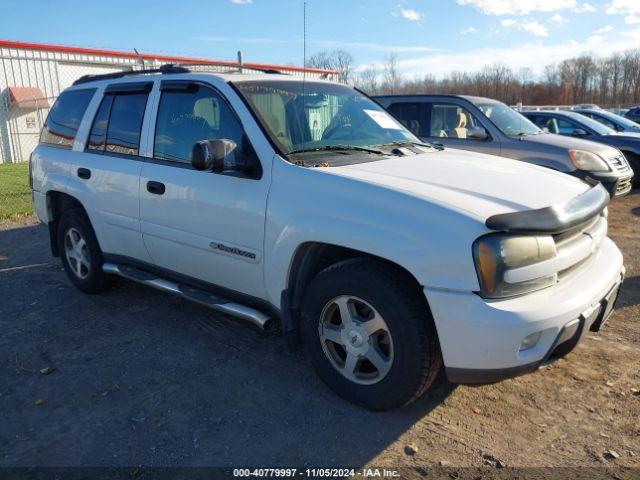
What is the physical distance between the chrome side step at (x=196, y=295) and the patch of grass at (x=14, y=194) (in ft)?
17.4

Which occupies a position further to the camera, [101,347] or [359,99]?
[359,99]

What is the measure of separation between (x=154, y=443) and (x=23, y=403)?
1025 millimetres

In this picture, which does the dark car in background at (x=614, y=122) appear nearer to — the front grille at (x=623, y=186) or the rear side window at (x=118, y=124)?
the front grille at (x=623, y=186)

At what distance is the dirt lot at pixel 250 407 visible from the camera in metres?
2.74

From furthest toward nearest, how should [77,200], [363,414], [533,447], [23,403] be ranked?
[77,200]
[23,403]
[363,414]
[533,447]

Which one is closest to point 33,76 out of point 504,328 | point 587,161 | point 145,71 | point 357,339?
point 145,71

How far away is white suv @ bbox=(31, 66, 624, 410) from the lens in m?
2.57

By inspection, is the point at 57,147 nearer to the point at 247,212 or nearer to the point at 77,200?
the point at 77,200

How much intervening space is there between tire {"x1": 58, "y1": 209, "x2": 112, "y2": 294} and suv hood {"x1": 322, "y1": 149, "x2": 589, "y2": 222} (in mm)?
2701

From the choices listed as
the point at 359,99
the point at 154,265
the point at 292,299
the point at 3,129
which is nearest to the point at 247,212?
the point at 292,299

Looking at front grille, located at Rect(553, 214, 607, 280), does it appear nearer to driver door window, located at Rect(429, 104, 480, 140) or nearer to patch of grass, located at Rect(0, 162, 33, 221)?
driver door window, located at Rect(429, 104, 480, 140)

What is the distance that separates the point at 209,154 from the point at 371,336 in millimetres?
1423

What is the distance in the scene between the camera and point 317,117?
3820mm

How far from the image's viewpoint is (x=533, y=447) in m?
2.76
